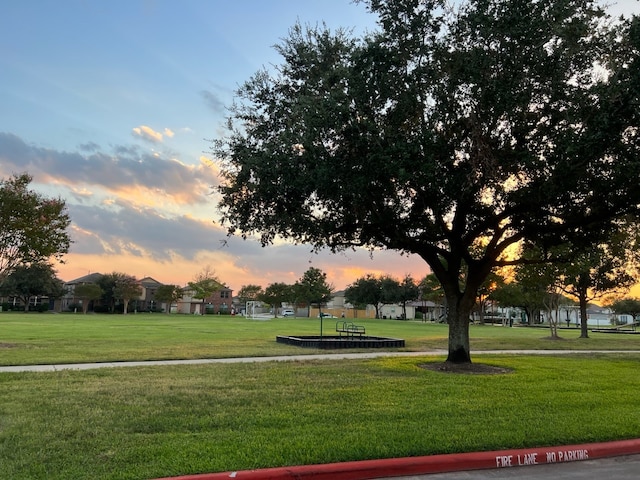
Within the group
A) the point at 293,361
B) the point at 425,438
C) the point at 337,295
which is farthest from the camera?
the point at 337,295

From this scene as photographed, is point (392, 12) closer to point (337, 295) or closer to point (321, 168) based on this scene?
point (321, 168)

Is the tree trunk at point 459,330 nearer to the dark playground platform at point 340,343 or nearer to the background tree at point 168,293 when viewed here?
the dark playground platform at point 340,343

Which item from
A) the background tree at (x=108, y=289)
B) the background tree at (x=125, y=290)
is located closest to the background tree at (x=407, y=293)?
the background tree at (x=125, y=290)

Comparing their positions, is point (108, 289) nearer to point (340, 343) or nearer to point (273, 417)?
point (340, 343)

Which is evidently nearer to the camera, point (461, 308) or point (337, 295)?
point (461, 308)

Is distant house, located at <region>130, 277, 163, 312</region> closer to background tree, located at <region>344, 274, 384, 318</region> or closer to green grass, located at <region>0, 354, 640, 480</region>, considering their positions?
background tree, located at <region>344, 274, 384, 318</region>

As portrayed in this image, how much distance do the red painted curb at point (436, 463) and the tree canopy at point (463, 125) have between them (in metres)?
6.54

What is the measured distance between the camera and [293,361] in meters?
16.4

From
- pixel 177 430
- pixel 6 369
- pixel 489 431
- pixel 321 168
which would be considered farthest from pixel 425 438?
pixel 6 369

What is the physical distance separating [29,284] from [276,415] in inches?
4005

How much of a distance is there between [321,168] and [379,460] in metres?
7.92

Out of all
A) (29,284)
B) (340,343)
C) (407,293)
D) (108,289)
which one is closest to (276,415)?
(340,343)

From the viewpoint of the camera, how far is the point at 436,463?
633cm

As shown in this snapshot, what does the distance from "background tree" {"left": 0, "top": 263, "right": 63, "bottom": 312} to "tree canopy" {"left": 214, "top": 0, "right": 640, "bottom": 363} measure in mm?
92583
